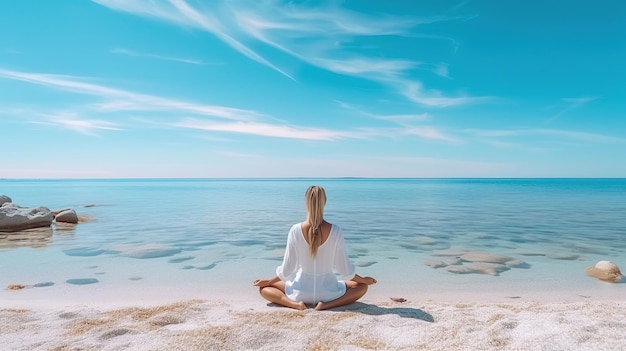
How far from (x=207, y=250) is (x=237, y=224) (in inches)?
275

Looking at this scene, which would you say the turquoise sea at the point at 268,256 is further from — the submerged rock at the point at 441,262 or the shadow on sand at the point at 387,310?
the shadow on sand at the point at 387,310

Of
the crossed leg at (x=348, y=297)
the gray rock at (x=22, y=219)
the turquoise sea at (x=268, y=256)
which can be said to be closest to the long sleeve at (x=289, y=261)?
the crossed leg at (x=348, y=297)

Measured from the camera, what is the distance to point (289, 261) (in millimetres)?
6383

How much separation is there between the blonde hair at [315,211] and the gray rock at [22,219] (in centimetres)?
1745

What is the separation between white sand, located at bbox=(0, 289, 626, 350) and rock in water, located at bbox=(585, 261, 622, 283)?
3210 mm

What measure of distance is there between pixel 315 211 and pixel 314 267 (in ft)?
3.30

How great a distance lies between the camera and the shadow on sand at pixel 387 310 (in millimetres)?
6043

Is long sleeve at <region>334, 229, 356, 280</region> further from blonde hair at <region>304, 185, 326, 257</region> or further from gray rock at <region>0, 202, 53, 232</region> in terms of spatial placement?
gray rock at <region>0, 202, 53, 232</region>

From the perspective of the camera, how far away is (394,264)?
11.2 meters

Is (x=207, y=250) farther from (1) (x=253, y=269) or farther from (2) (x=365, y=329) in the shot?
(2) (x=365, y=329)

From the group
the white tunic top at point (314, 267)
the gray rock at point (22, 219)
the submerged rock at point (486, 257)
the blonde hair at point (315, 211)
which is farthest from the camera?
the gray rock at point (22, 219)

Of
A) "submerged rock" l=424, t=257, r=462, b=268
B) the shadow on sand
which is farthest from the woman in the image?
"submerged rock" l=424, t=257, r=462, b=268

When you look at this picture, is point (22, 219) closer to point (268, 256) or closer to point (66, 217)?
point (66, 217)

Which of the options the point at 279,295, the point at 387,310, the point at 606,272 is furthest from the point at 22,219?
the point at 606,272
